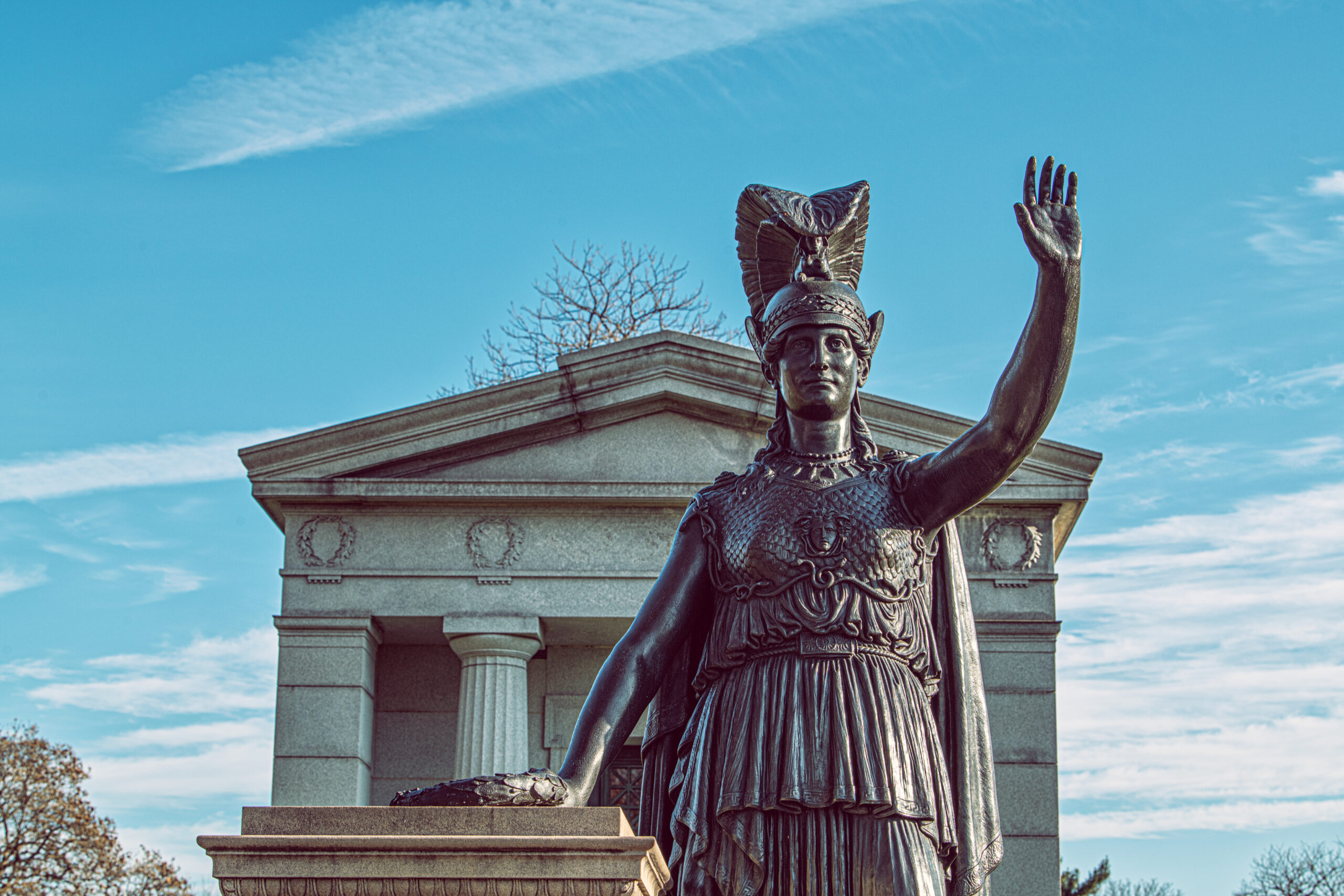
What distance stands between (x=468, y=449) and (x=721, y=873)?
70.6 ft

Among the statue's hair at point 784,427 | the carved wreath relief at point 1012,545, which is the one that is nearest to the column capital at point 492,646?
the carved wreath relief at point 1012,545

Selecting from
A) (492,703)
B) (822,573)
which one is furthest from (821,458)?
(492,703)

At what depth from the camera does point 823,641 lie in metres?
4.34

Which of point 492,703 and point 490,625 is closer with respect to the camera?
point 492,703

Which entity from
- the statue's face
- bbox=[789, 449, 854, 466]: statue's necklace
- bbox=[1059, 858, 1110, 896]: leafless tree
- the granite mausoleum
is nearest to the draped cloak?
bbox=[789, 449, 854, 466]: statue's necklace

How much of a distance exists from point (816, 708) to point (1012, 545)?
70.5 feet

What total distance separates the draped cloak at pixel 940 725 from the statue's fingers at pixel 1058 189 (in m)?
0.80

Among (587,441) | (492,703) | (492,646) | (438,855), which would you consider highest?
(587,441)

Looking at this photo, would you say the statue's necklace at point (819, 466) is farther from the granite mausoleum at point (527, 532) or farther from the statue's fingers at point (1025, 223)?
the granite mausoleum at point (527, 532)

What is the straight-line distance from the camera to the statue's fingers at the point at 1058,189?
434 cm

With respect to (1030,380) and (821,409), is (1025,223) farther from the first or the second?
(821,409)

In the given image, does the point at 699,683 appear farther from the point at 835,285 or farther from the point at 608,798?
the point at 608,798

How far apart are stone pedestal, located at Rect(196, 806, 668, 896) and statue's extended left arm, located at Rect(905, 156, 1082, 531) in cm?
129

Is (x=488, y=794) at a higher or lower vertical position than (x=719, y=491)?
lower
